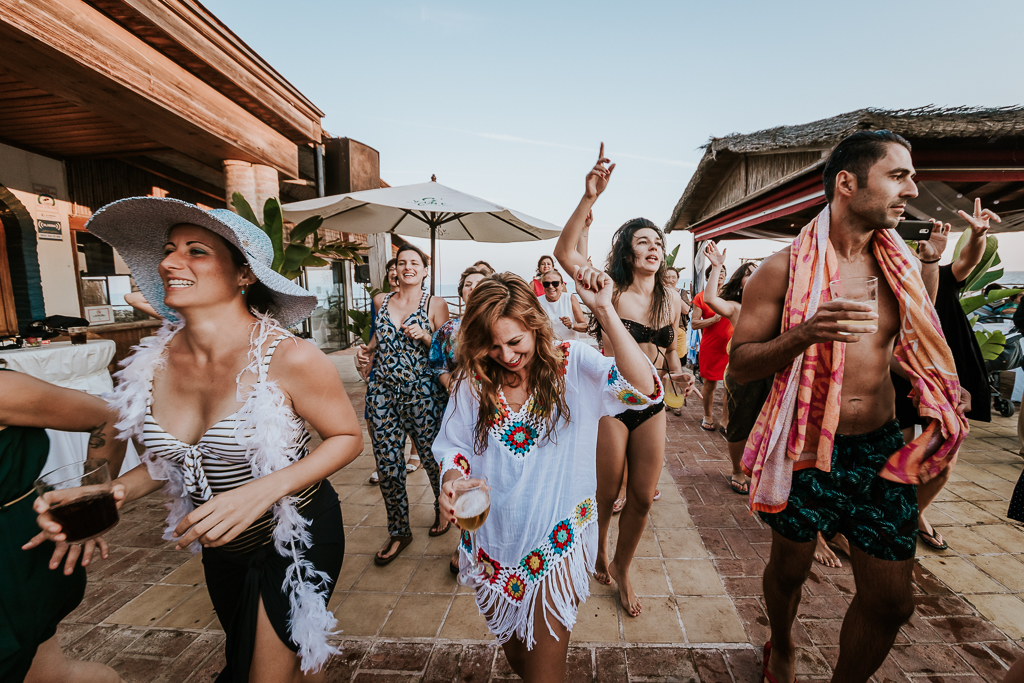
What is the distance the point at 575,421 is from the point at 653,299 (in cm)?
168

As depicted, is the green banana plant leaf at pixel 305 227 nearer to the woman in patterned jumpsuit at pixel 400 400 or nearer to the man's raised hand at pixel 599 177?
the woman in patterned jumpsuit at pixel 400 400

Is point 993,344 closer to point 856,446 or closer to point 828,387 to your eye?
point 856,446

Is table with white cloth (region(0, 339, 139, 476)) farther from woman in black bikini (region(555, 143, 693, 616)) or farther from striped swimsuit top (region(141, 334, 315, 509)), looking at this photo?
woman in black bikini (region(555, 143, 693, 616))

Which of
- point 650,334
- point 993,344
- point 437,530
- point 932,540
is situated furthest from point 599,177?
point 993,344

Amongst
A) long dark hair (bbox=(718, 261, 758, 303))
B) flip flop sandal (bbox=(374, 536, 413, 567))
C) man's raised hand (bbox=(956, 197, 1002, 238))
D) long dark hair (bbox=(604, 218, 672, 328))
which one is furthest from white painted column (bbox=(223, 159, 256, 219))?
man's raised hand (bbox=(956, 197, 1002, 238))

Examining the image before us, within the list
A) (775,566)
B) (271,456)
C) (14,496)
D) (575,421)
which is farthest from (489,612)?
(14,496)

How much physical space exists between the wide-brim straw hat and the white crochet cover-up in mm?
789

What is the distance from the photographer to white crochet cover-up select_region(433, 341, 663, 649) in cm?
153

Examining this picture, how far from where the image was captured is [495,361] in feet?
5.62

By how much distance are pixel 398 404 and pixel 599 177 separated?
199 cm

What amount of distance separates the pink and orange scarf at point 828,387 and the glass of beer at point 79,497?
7.78 ft

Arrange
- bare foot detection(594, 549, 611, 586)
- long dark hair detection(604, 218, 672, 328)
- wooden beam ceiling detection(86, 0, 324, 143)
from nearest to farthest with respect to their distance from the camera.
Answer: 1. bare foot detection(594, 549, 611, 586)
2. long dark hair detection(604, 218, 672, 328)
3. wooden beam ceiling detection(86, 0, 324, 143)

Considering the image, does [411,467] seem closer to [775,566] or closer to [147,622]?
[147,622]

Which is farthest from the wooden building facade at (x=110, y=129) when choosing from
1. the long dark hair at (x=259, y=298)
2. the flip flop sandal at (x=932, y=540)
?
the flip flop sandal at (x=932, y=540)
